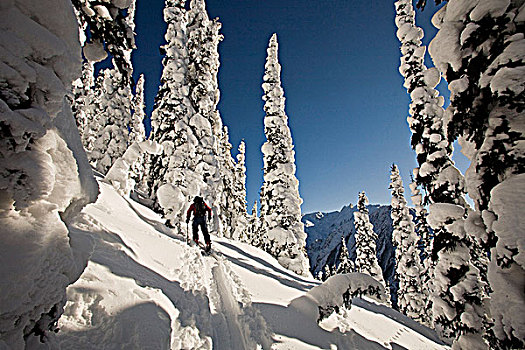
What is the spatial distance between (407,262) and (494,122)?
73.2 feet

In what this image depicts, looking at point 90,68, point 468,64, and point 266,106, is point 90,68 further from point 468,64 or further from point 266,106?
point 468,64

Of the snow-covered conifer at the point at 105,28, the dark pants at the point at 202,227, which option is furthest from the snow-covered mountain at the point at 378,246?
the snow-covered conifer at the point at 105,28

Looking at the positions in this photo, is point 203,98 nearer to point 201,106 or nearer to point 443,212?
point 201,106

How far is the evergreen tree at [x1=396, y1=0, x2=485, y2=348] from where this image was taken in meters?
7.32

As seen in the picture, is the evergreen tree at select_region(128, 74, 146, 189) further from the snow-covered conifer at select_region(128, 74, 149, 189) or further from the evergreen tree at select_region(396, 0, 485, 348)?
the evergreen tree at select_region(396, 0, 485, 348)

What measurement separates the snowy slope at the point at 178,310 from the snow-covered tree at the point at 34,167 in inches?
24.9

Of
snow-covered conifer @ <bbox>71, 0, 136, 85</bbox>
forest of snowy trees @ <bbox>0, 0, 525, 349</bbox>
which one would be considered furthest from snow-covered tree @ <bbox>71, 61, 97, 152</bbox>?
snow-covered conifer @ <bbox>71, 0, 136, 85</bbox>

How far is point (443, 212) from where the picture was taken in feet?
26.8

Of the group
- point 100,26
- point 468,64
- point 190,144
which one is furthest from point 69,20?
point 190,144

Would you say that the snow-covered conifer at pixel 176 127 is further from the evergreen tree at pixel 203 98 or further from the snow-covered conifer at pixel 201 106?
the evergreen tree at pixel 203 98

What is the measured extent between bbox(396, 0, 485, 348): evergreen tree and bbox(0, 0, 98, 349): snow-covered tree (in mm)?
7764

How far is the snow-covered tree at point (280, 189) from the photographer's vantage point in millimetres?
16234

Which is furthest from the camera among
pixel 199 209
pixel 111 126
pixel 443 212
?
pixel 111 126

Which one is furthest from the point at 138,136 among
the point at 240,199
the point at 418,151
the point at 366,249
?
the point at 366,249
